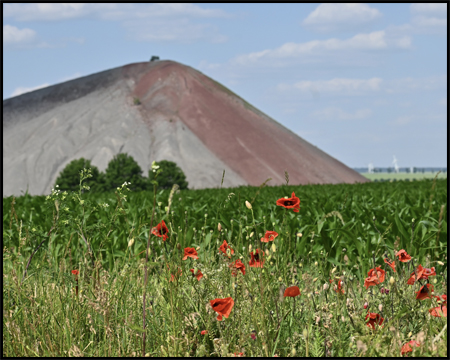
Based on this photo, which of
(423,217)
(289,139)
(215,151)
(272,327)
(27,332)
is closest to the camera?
(272,327)

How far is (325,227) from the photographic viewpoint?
6414 millimetres

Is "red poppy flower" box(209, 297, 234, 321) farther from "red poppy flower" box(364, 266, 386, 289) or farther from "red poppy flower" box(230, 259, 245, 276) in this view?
"red poppy flower" box(364, 266, 386, 289)

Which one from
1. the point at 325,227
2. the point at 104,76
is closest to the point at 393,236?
the point at 325,227

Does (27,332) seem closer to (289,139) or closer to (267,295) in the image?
(267,295)

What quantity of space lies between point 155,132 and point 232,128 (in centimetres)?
832

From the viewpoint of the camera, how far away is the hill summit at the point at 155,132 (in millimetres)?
40594

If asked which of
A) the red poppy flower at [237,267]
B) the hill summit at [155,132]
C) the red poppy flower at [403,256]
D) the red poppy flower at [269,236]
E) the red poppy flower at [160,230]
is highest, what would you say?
the hill summit at [155,132]

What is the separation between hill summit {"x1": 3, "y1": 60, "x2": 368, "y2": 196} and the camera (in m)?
40.6

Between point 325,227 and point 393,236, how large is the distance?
1021mm

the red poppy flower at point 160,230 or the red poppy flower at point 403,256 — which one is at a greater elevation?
the red poppy flower at point 160,230

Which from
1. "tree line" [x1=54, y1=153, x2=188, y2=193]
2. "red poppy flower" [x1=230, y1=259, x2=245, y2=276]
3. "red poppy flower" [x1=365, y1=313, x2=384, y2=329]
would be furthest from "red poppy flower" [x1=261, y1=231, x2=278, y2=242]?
"tree line" [x1=54, y1=153, x2=188, y2=193]

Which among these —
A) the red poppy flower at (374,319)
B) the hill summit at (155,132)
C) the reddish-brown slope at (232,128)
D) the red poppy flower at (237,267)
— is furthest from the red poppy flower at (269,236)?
the reddish-brown slope at (232,128)

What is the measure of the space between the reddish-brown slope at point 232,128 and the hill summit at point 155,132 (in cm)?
11

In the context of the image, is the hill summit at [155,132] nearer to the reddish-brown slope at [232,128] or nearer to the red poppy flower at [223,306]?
the reddish-brown slope at [232,128]
